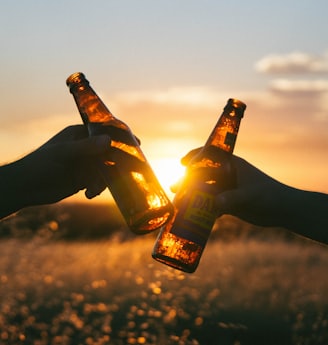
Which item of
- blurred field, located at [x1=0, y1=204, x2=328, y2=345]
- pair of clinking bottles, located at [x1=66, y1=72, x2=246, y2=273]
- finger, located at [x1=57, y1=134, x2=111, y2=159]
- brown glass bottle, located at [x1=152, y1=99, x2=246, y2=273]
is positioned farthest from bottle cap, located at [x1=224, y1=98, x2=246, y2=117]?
blurred field, located at [x1=0, y1=204, x2=328, y2=345]

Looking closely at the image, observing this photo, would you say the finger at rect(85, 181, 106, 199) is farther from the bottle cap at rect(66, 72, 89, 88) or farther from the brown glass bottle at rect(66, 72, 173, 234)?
the bottle cap at rect(66, 72, 89, 88)

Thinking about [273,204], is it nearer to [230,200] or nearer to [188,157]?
[230,200]

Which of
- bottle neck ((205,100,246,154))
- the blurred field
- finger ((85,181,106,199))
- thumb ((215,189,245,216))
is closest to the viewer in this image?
thumb ((215,189,245,216))

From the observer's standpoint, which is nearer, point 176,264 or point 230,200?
point 230,200

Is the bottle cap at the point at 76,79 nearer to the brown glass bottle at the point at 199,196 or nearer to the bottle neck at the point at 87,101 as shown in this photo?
the bottle neck at the point at 87,101

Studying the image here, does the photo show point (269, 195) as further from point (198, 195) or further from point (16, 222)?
point (16, 222)

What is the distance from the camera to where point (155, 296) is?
17.9 m

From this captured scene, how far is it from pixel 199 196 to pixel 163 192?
164mm

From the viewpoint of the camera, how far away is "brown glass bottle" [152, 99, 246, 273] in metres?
2.89

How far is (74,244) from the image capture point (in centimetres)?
2806

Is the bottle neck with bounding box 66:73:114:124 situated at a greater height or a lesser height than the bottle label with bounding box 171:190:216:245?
greater

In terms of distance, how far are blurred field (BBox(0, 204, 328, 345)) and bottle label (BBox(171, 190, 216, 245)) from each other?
8813 millimetres

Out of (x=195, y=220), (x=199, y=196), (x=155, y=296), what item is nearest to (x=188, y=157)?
(x=199, y=196)

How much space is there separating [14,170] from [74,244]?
25.7 m
